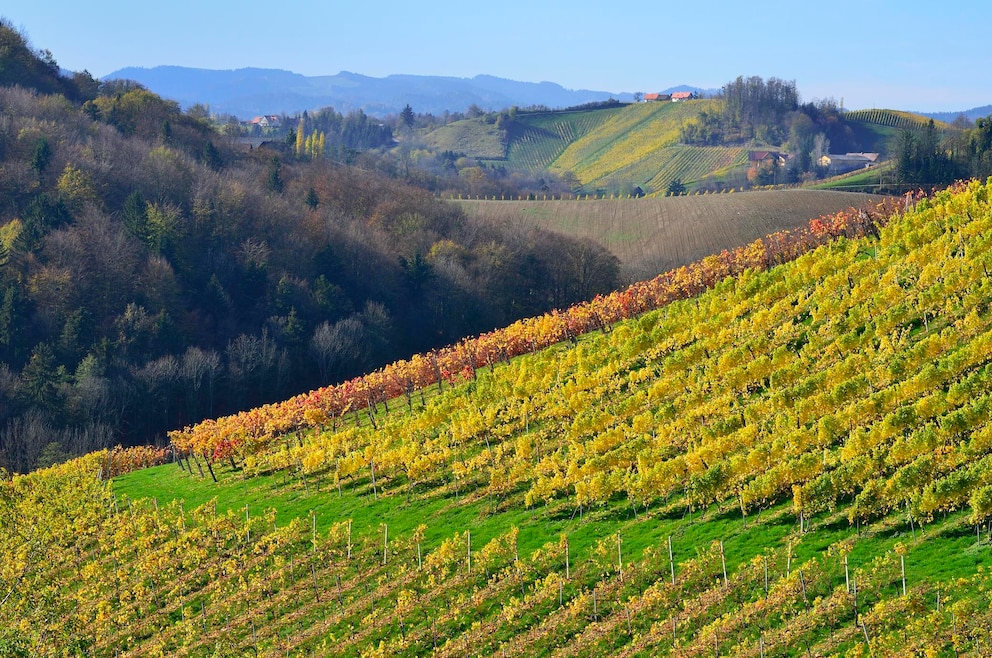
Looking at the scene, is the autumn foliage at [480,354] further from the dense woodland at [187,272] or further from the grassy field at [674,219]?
the grassy field at [674,219]

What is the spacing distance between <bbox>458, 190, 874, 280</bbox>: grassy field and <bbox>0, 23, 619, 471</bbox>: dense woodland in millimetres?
7809

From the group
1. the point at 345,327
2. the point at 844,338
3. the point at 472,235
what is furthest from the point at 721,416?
the point at 472,235

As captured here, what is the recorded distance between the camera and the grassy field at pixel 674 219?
112 meters

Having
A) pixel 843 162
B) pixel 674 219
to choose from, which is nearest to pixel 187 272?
pixel 674 219

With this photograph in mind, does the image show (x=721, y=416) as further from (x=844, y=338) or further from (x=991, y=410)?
(x=991, y=410)

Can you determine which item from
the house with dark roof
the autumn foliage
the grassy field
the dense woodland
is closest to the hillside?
the autumn foliage

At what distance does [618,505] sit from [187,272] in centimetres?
6479

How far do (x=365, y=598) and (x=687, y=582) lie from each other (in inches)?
410

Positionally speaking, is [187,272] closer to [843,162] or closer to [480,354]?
[480,354]

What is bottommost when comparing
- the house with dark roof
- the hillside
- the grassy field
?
the hillside

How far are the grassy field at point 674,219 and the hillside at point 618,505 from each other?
53734 mm

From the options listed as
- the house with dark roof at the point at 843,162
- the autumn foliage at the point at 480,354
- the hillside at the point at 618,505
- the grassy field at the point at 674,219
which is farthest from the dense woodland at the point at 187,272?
the house with dark roof at the point at 843,162

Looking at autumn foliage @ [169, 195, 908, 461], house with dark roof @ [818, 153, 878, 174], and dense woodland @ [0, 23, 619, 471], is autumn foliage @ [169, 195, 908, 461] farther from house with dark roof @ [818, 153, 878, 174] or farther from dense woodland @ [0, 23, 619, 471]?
house with dark roof @ [818, 153, 878, 174]

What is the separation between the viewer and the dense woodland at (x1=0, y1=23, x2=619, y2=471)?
255 ft
